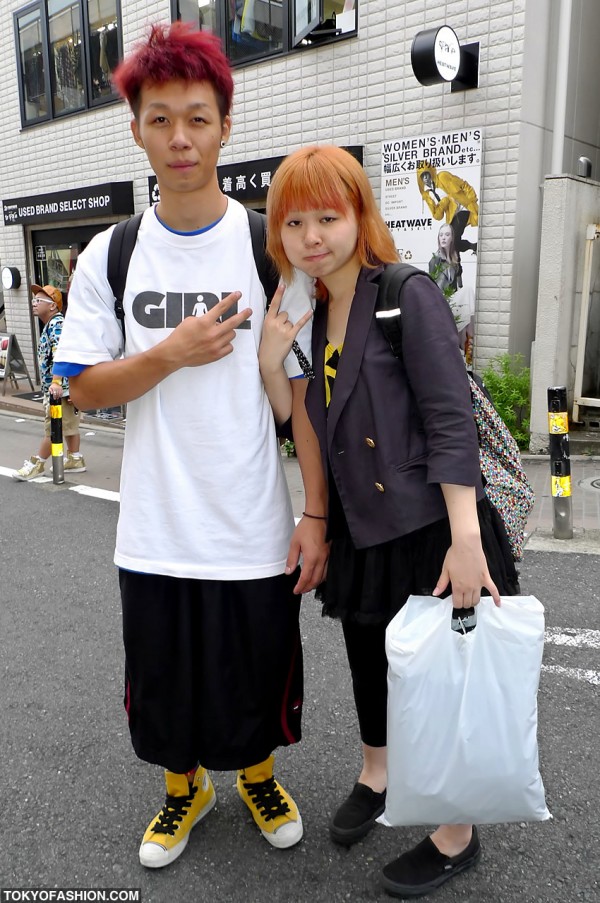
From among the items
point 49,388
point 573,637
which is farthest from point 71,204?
point 573,637

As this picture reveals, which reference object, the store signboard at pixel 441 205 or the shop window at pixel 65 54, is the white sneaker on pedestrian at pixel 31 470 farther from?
the shop window at pixel 65 54

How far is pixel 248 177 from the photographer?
8.57 metres

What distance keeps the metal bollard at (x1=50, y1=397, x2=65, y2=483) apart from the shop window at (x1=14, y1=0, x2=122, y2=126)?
615cm

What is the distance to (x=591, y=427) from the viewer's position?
7020 millimetres

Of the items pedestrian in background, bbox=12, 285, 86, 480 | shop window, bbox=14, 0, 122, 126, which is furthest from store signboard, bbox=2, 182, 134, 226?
pedestrian in background, bbox=12, 285, 86, 480

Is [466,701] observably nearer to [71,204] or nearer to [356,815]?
[356,815]

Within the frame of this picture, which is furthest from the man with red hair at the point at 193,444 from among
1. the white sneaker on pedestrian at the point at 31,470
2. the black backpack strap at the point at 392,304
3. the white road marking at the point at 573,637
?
the white sneaker on pedestrian at the point at 31,470

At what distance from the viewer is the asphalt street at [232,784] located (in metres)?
2.11

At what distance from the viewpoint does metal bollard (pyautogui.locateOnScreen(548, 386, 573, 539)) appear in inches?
179

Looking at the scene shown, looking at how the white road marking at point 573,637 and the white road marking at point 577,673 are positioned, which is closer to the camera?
the white road marking at point 577,673

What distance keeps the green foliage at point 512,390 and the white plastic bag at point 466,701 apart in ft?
17.1

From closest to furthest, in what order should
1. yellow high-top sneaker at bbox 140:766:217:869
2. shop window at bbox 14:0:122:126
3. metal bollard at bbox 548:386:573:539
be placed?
yellow high-top sneaker at bbox 140:766:217:869 → metal bollard at bbox 548:386:573:539 → shop window at bbox 14:0:122:126

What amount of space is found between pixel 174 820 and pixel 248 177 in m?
7.65

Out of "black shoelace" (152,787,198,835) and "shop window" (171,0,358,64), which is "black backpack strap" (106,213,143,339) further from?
"shop window" (171,0,358,64)
